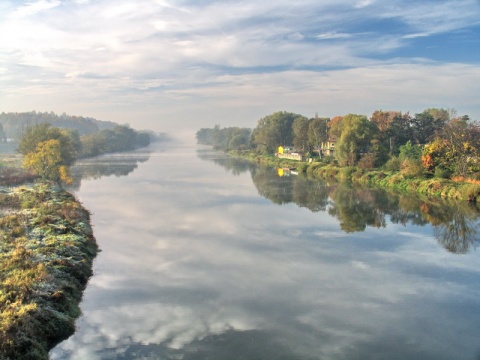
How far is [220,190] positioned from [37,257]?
120 feet

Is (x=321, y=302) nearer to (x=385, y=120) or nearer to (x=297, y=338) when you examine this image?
(x=297, y=338)

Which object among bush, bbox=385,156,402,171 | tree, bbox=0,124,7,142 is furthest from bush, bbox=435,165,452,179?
tree, bbox=0,124,7,142

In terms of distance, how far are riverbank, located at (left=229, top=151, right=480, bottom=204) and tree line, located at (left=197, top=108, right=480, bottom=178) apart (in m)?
1.69

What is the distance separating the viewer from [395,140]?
7500 centimetres

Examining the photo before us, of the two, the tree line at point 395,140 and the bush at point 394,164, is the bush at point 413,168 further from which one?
the bush at point 394,164

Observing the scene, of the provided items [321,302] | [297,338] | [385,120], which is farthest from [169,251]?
[385,120]

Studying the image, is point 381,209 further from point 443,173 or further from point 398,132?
point 398,132

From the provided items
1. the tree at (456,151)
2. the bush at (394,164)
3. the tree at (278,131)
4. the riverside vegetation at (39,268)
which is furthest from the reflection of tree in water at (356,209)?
the tree at (278,131)

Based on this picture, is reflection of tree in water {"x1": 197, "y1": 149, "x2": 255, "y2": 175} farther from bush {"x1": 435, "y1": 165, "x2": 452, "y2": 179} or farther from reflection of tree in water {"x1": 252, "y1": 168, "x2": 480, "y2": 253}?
bush {"x1": 435, "y1": 165, "x2": 452, "y2": 179}

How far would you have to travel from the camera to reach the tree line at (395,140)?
168 ft

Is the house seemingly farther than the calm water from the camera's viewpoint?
Yes

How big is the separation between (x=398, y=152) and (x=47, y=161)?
54373 mm

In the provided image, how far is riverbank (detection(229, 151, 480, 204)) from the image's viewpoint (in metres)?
44.6

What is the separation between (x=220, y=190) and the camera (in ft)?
185
